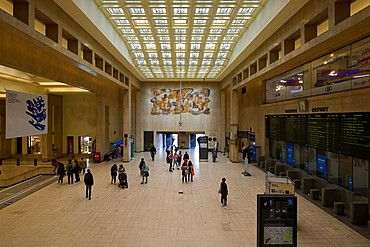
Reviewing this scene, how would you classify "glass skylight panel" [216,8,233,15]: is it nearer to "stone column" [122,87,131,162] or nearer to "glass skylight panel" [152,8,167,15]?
"glass skylight panel" [152,8,167,15]

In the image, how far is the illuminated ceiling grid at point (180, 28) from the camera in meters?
10.2

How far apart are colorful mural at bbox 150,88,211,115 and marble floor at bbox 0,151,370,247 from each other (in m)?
14.2

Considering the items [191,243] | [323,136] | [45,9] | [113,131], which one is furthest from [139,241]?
[113,131]

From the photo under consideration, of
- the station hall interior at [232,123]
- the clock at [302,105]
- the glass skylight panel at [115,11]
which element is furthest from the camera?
the clock at [302,105]

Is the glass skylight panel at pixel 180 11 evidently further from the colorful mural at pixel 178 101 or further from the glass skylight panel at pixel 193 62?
the colorful mural at pixel 178 101

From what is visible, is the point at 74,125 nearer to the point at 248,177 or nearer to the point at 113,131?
the point at 113,131

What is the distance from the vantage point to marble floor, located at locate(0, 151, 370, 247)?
21.1ft

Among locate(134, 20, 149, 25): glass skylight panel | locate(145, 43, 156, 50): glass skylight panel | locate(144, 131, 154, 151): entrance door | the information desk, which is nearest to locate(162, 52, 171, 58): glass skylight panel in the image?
locate(145, 43, 156, 50): glass skylight panel

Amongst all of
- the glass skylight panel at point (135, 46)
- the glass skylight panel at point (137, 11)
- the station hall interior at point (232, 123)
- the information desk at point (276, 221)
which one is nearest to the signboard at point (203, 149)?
the station hall interior at point (232, 123)

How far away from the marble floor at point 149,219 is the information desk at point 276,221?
199 cm

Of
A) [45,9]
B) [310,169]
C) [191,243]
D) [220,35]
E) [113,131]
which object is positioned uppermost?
[220,35]

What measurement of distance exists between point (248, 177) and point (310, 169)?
11.3 feet

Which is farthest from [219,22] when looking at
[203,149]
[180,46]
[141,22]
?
[203,149]

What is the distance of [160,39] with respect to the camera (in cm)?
1448
